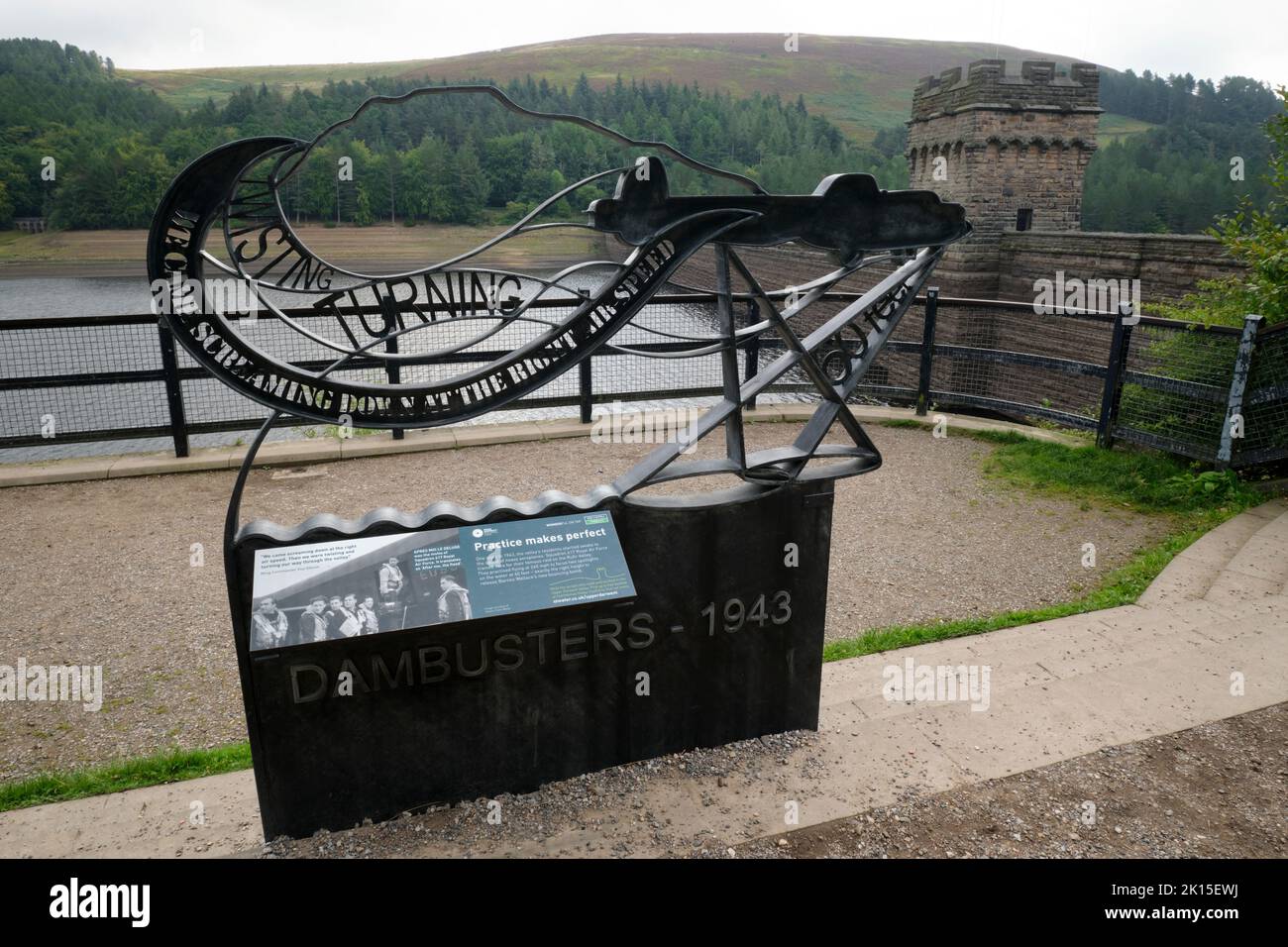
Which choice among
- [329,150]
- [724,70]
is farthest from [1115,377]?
[724,70]

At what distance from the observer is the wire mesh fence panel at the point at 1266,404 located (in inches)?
303

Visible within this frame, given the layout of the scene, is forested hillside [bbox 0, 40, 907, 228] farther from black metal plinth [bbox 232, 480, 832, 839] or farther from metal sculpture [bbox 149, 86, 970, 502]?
black metal plinth [bbox 232, 480, 832, 839]

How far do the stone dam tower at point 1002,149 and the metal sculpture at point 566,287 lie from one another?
33336 mm

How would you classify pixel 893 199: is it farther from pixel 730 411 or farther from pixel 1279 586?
pixel 1279 586

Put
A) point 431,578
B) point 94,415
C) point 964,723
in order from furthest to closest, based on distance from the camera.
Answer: point 94,415
point 964,723
point 431,578

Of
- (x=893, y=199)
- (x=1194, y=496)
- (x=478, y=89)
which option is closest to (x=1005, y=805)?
(x=893, y=199)

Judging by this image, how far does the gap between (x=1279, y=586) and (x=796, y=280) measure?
32.0 metres

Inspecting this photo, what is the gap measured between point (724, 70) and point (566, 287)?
484 feet

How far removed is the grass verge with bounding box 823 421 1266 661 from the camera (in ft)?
18.2

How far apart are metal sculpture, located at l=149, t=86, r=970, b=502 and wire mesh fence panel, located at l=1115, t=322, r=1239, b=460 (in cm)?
553

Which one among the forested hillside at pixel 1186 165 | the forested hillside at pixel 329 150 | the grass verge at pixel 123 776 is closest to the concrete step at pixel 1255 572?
the grass verge at pixel 123 776

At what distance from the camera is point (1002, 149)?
114 ft

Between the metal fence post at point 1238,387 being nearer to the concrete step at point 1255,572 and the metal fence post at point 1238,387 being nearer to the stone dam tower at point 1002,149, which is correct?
the concrete step at point 1255,572

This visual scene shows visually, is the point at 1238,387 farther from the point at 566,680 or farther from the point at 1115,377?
the point at 566,680
